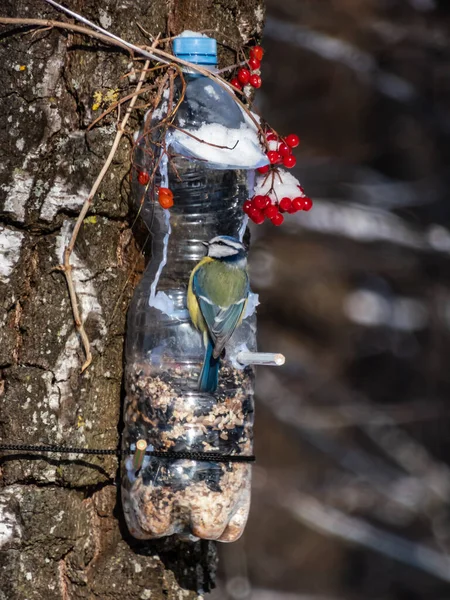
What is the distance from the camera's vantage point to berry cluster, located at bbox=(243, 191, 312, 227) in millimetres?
2428

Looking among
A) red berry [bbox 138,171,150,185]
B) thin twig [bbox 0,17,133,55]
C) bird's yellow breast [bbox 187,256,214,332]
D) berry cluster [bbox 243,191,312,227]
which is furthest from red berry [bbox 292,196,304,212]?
thin twig [bbox 0,17,133,55]

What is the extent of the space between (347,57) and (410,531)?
253 centimetres

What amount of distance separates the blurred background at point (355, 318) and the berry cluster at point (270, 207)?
2.77 m

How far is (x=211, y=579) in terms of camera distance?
8.49ft

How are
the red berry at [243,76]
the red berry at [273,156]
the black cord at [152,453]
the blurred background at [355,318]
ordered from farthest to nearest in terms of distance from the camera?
the blurred background at [355,318] → the red berry at [243,76] → the red berry at [273,156] → the black cord at [152,453]

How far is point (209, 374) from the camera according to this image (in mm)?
2316

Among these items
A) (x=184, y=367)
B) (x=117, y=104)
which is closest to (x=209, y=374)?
(x=184, y=367)

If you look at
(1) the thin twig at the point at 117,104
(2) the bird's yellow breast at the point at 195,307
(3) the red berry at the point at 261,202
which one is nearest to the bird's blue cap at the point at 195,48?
(1) the thin twig at the point at 117,104

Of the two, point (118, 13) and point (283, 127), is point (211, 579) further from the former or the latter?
point (283, 127)

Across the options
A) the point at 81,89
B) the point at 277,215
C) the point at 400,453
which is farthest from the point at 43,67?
the point at 400,453

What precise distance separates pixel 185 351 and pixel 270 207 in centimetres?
39

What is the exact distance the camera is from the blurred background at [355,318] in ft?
17.4

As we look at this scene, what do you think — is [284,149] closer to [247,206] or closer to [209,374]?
[247,206]

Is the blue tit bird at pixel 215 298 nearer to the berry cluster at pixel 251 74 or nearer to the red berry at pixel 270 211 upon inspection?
the red berry at pixel 270 211
